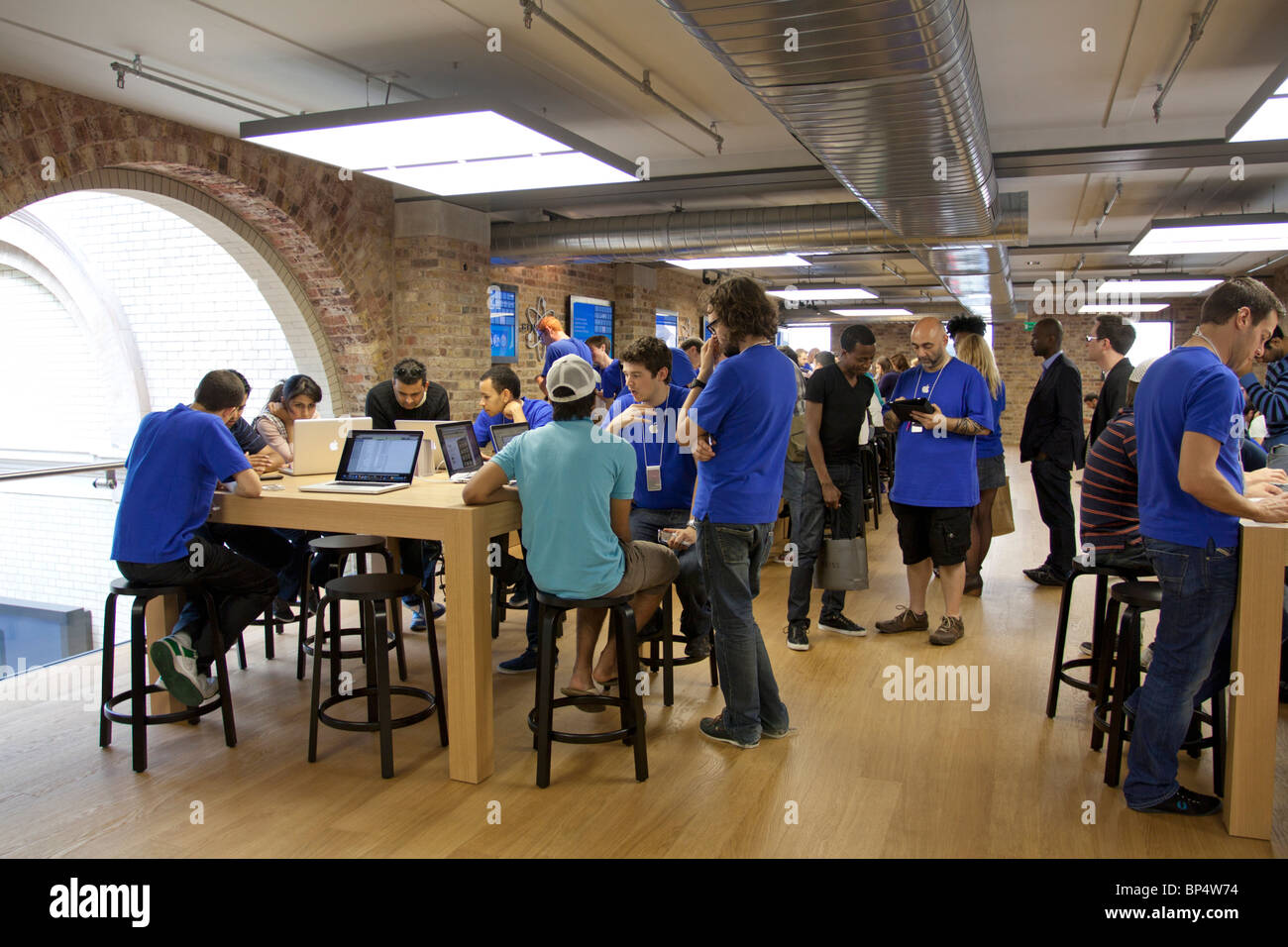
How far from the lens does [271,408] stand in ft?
15.8

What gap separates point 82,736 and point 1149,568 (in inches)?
163

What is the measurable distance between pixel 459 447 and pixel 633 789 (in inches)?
64.9

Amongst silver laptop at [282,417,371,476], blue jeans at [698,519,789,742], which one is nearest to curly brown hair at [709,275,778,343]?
blue jeans at [698,519,789,742]

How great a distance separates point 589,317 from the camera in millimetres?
11359

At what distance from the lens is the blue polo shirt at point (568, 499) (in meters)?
3.00

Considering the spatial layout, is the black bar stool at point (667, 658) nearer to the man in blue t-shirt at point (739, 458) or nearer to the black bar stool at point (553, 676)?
the man in blue t-shirt at point (739, 458)

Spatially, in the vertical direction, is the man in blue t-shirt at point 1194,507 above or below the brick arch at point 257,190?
below

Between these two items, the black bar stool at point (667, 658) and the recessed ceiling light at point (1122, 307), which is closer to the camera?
the black bar stool at point (667, 658)

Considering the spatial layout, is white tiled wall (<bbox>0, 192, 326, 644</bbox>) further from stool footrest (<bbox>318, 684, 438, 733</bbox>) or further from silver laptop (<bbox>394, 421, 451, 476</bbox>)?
stool footrest (<bbox>318, 684, 438, 733</bbox>)

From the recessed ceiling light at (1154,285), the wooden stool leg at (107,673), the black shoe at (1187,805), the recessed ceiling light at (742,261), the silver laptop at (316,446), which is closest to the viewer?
the black shoe at (1187,805)

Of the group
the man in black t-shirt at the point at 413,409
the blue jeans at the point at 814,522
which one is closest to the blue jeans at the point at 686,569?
the blue jeans at the point at 814,522

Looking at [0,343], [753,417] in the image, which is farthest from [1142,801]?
[0,343]

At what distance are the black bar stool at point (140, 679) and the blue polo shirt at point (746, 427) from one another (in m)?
1.96
